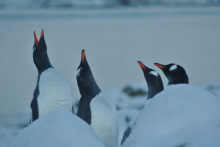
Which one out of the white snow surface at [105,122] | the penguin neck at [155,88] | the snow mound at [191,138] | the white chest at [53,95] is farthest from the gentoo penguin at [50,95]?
the snow mound at [191,138]

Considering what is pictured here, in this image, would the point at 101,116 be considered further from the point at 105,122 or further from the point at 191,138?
the point at 191,138

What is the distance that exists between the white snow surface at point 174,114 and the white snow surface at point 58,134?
0.21 meters

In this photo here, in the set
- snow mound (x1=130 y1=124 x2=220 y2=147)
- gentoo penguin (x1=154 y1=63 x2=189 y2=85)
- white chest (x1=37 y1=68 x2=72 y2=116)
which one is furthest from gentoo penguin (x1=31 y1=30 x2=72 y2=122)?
snow mound (x1=130 y1=124 x2=220 y2=147)

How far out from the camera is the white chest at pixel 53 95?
10.9 feet

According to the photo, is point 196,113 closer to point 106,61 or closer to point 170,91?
point 170,91

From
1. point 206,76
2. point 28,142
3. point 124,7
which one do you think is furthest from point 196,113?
point 124,7

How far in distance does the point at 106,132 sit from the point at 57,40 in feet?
64.3

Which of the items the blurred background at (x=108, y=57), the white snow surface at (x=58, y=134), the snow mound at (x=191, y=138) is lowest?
the blurred background at (x=108, y=57)

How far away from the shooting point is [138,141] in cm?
202

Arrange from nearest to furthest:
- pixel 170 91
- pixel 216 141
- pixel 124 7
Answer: pixel 216 141 → pixel 170 91 → pixel 124 7

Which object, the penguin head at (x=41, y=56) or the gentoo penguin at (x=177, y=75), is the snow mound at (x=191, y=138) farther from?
the penguin head at (x=41, y=56)

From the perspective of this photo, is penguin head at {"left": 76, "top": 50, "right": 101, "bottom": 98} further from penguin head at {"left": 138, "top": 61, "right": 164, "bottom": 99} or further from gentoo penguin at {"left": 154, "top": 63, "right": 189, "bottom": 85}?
gentoo penguin at {"left": 154, "top": 63, "right": 189, "bottom": 85}

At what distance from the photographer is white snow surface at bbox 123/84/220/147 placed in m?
2.02

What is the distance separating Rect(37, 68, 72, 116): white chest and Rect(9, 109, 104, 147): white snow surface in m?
1.21
